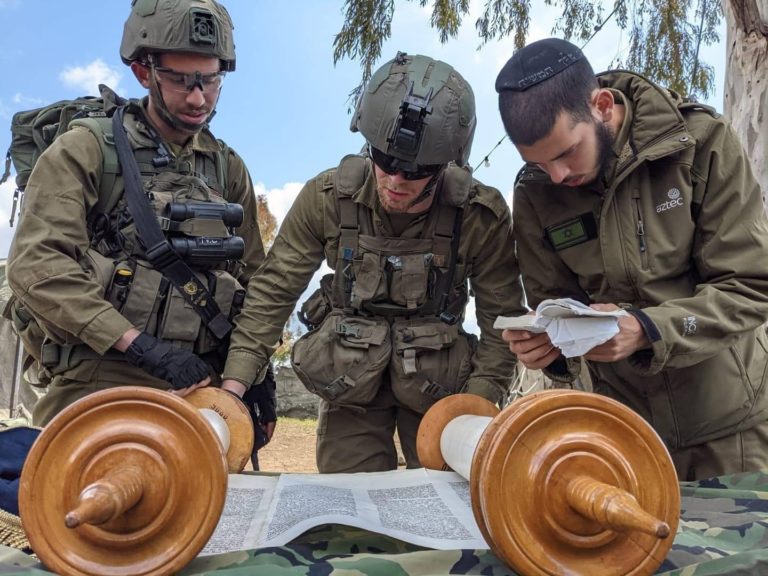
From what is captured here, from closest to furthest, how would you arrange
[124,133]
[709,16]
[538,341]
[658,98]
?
[538,341] < [658,98] < [124,133] < [709,16]

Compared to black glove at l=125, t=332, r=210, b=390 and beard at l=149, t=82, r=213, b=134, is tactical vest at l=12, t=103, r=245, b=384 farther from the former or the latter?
black glove at l=125, t=332, r=210, b=390

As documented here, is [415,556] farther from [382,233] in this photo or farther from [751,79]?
[751,79]

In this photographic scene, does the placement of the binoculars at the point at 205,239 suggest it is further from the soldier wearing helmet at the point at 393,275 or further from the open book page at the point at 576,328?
the open book page at the point at 576,328


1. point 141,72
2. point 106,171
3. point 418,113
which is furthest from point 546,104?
point 141,72

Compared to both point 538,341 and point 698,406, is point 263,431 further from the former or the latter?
point 698,406

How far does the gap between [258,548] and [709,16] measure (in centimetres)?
893

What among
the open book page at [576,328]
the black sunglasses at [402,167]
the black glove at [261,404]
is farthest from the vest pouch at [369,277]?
the open book page at [576,328]

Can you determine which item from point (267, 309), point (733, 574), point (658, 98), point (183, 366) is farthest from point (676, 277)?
point (183, 366)

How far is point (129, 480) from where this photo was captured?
1.42 meters

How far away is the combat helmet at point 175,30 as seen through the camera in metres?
3.08

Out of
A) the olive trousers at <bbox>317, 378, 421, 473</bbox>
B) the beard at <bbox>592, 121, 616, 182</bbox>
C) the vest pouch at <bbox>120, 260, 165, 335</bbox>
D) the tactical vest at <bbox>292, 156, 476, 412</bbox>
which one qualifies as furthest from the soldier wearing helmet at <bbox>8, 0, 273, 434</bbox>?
the beard at <bbox>592, 121, 616, 182</bbox>

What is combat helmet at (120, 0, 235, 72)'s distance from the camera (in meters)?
3.08

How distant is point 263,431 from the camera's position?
10.9ft

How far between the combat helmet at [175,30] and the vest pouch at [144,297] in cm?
97
